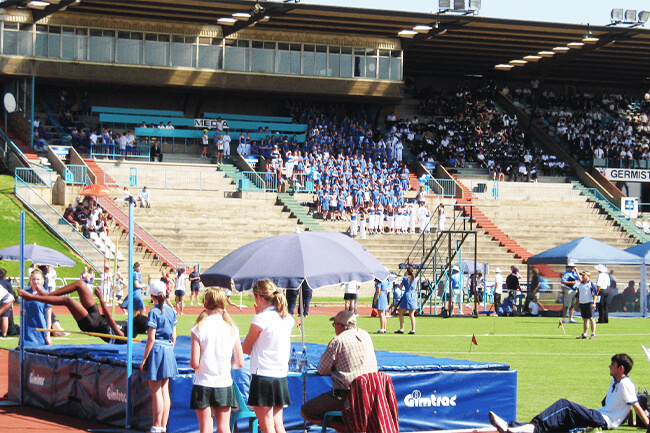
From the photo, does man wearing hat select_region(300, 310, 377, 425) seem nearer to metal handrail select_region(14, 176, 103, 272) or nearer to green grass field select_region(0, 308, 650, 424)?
green grass field select_region(0, 308, 650, 424)

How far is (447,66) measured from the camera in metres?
59.5

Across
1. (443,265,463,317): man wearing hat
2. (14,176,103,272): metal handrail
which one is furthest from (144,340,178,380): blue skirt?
(14,176,103,272): metal handrail

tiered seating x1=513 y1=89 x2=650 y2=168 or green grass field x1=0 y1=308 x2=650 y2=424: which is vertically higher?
tiered seating x1=513 y1=89 x2=650 y2=168

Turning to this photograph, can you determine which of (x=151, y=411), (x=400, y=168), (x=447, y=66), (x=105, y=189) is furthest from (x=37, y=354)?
(x=447, y=66)

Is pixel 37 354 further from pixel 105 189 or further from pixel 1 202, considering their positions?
pixel 1 202

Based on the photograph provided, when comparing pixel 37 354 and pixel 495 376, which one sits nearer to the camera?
pixel 495 376

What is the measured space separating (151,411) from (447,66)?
163ft

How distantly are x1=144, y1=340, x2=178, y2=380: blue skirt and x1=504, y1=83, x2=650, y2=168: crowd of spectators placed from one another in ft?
154

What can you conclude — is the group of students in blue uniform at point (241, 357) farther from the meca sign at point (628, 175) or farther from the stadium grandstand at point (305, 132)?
the meca sign at point (628, 175)

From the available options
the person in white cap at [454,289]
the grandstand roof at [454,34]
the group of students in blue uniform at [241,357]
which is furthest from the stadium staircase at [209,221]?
the group of students in blue uniform at [241,357]

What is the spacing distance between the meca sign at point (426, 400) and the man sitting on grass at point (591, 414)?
1.58 metres

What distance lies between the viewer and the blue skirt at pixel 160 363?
448 inches

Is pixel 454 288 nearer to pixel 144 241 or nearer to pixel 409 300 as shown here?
pixel 409 300

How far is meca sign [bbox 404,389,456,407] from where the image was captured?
12.6 m
